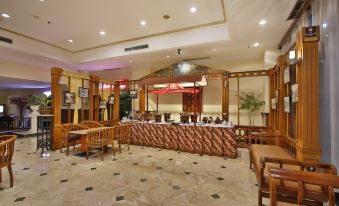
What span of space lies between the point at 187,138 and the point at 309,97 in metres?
3.43

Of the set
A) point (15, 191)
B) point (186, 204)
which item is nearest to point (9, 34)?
point (15, 191)

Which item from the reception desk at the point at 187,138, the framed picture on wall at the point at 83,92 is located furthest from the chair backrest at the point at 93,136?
the framed picture on wall at the point at 83,92

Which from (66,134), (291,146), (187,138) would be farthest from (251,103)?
(66,134)

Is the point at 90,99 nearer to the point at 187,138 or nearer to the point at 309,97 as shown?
the point at 187,138

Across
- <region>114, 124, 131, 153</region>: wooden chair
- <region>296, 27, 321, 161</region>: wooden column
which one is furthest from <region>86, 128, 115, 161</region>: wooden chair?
<region>296, 27, 321, 161</region>: wooden column

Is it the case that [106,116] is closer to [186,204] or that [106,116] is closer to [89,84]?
[89,84]

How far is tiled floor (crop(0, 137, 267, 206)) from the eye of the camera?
107 inches

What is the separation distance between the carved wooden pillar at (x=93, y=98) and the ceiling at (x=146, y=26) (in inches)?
55.3

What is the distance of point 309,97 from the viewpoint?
2645mm

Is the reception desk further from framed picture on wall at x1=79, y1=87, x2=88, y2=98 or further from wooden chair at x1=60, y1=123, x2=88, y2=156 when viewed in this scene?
framed picture on wall at x1=79, y1=87, x2=88, y2=98

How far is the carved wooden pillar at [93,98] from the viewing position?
275 inches

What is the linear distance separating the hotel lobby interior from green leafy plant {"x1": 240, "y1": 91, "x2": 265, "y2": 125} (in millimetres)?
46

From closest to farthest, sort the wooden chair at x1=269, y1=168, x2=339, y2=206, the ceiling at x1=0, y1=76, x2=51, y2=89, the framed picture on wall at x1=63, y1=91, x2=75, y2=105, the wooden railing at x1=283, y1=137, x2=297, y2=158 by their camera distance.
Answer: the wooden chair at x1=269, y1=168, x2=339, y2=206 → the wooden railing at x1=283, y1=137, x2=297, y2=158 → the framed picture on wall at x1=63, y1=91, x2=75, y2=105 → the ceiling at x1=0, y1=76, x2=51, y2=89

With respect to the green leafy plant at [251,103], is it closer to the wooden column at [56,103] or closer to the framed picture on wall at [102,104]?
the framed picture on wall at [102,104]
